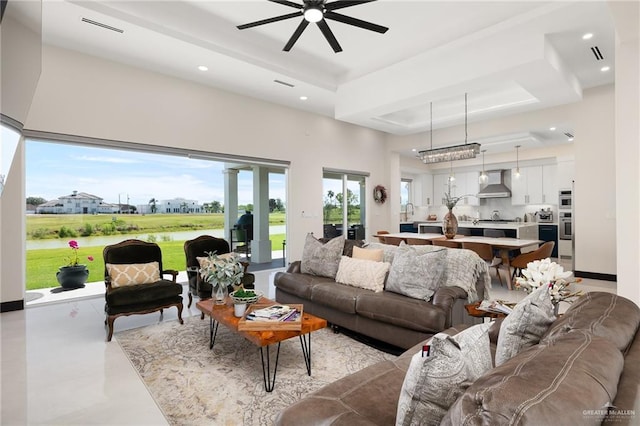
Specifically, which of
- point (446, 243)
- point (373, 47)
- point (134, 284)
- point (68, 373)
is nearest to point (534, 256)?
point (446, 243)

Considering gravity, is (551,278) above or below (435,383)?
above

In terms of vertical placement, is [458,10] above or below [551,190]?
above

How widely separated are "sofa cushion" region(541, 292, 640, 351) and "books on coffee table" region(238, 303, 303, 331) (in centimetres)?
170

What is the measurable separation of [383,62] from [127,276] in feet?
15.3

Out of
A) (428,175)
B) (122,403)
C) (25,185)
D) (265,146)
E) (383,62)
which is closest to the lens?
(122,403)

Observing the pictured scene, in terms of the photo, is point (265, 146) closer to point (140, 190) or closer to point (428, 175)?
point (140, 190)

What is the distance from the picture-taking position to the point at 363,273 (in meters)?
3.56

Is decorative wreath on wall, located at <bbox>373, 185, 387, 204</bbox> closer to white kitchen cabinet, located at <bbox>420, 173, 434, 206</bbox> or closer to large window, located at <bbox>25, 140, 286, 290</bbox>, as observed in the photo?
white kitchen cabinet, located at <bbox>420, 173, 434, 206</bbox>

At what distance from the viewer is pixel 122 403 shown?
88.5 inches

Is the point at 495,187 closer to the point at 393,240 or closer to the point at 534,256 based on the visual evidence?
the point at 393,240

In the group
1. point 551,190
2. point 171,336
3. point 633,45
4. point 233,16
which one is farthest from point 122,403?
point 551,190

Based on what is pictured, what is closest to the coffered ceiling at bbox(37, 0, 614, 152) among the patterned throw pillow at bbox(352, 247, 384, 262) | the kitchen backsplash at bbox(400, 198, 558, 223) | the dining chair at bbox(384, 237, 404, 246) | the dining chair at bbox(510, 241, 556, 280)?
the dining chair at bbox(510, 241, 556, 280)

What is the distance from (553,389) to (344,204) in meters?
7.35

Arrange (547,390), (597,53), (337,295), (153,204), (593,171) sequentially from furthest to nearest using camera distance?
(153,204) < (593,171) < (597,53) < (337,295) < (547,390)
